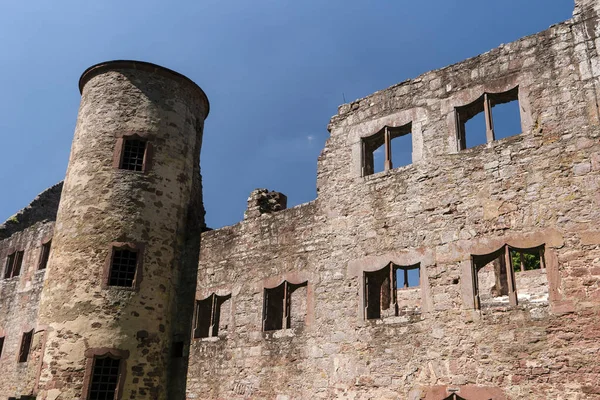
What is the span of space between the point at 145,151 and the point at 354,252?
660 centimetres

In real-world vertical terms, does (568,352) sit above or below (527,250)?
below

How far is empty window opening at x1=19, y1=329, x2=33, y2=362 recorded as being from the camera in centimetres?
1911

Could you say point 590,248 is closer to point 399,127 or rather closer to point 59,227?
point 399,127

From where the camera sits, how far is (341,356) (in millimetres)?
11430

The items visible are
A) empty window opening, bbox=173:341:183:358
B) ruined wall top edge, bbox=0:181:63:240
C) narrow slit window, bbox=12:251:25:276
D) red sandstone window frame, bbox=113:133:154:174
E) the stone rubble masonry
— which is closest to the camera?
empty window opening, bbox=173:341:183:358

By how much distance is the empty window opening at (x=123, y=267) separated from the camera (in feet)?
46.9

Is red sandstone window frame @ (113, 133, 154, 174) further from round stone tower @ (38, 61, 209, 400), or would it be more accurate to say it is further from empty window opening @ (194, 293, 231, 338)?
empty window opening @ (194, 293, 231, 338)

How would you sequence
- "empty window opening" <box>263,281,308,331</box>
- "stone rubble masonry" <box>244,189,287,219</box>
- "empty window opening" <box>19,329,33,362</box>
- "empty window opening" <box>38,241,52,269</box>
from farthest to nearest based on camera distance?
"empty window opening" <box>38,241,52,269</box> < "empty window opening" <box>19,329,33,362</box> < "stone rubble masonry" <box>244,189,287,219</box> < "empty window opening" <box>263,281,308,331</box>

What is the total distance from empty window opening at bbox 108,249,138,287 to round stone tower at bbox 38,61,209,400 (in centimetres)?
2

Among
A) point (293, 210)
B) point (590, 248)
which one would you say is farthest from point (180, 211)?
point (590, 248)

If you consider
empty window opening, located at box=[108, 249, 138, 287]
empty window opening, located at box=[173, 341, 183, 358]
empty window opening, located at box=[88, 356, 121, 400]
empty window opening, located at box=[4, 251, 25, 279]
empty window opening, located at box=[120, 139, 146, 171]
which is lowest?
empty window opening, located at box=[88, 356, 121, 400]

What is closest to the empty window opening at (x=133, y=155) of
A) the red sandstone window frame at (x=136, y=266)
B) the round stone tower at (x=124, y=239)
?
the round stone tower at (x=124, y=239)

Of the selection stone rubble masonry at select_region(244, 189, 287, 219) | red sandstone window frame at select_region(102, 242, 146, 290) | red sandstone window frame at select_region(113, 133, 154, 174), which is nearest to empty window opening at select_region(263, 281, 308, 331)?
stone rubble masonry at select_region(244, 189, 287, 219)

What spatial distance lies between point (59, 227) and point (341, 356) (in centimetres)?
827
